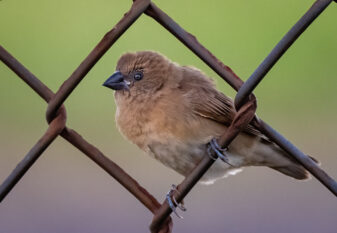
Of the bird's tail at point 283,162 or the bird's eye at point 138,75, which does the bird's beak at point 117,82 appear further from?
the bird's tail at point 283,162

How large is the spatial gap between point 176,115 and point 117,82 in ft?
1.00

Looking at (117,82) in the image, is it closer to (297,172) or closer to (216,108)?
(216,108)

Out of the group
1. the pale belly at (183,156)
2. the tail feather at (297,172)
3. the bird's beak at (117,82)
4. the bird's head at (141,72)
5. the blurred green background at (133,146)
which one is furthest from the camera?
the blurred green background at (133,146)

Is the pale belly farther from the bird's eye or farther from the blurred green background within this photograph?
the blurred green background

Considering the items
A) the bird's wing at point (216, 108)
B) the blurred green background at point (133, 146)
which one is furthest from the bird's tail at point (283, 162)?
the blurred green background at point (133, 146)

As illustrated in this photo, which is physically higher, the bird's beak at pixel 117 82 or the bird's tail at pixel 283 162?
the bird's tail at pixel 283 162

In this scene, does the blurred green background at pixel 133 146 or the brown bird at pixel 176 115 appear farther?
the blurred green background at pixel 133 146

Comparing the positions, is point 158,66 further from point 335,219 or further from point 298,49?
point 298,49

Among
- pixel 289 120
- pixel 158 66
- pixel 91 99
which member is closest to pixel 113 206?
pixel 91 99

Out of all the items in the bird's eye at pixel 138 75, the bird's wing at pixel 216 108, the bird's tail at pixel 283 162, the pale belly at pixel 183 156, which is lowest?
the pale belly at pixel 183 156

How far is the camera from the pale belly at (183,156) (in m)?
2.98

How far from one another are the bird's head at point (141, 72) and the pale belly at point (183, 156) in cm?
26

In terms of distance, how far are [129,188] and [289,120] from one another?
148 inches

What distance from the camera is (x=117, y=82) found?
3164 millimetres
